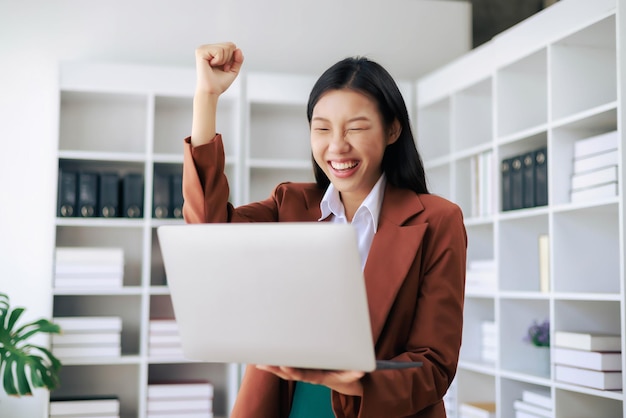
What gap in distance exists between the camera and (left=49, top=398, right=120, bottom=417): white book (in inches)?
168

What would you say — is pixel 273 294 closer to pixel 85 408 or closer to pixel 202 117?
pixel 202 117

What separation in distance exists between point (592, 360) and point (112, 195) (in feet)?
8.41

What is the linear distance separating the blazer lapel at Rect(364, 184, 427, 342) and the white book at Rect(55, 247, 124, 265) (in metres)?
3.12

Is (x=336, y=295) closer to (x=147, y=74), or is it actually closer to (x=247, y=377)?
(x=247, y=377)

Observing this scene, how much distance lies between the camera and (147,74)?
454cm

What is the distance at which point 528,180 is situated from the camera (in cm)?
378

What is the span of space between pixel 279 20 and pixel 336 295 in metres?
4.20

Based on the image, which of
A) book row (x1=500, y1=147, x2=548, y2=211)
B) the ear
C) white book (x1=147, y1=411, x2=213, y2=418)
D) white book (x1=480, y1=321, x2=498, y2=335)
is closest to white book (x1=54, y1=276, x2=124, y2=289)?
white book (x1=147, y1=411, x2=213, y2=418)

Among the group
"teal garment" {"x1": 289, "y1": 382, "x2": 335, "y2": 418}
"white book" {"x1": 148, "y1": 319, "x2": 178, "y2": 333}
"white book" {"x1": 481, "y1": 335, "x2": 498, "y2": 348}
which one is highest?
"teal garment" {"x1": 289, "y1": 382, "x2": 335, "y2": 418}

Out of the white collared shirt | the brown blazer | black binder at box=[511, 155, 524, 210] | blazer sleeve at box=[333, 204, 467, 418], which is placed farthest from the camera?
black binder at box=[511, 155, 524, 210]

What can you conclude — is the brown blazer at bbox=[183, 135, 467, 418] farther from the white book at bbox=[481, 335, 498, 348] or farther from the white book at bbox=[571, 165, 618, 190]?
the white book at bbox=[481, 335, 498, 348]

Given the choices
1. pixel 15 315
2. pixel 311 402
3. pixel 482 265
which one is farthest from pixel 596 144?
pixel 15 315

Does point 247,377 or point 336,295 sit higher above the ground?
point 336,295

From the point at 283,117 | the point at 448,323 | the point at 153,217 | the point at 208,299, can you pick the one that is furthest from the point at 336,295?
the point at 283,117
